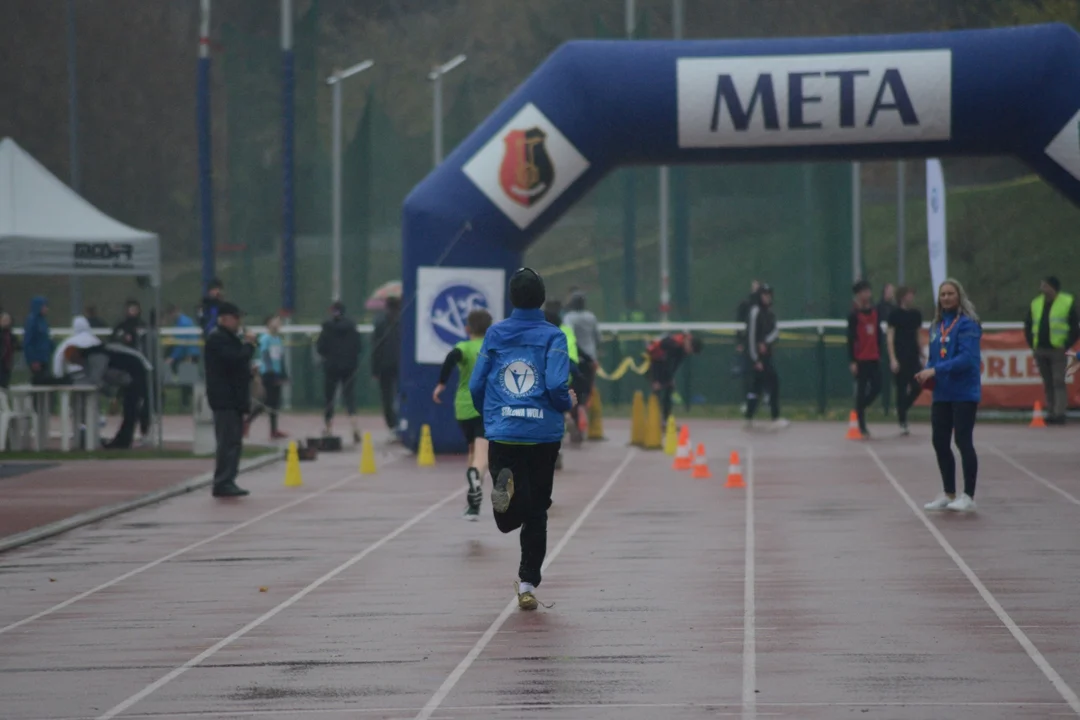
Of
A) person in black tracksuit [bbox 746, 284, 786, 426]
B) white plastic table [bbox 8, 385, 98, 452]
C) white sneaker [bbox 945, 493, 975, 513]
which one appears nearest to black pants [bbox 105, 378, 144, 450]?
white plastic table [bbox 8, 385, 98, 452]

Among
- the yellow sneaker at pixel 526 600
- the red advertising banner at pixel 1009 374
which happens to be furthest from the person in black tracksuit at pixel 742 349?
the yellow sneaker at pixel 526 600

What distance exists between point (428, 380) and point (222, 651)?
12998 mm

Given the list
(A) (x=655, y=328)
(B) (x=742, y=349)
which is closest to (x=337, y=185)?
(A) (x=655, y=328)

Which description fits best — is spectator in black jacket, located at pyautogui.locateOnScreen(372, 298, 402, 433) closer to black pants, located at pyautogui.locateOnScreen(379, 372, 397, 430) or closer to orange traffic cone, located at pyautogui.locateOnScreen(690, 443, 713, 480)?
black pants, located at pyautogui.locateOnScreen(379, 372, 397, 430)

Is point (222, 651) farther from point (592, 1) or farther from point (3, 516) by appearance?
point (592, 1)

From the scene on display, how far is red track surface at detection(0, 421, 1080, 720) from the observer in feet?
26.6

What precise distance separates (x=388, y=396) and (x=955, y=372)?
11.9m

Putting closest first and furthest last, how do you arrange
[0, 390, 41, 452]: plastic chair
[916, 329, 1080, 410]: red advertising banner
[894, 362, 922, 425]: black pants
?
[0, 390, 41, 452]: plastic chair < [894, 362, 922, 425]: black pants < [916, 329, 1080, 410]: red advertising banner

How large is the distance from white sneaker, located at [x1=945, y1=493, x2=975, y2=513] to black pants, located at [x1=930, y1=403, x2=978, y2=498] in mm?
54

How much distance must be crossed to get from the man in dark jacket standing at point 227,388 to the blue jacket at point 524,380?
7549 mm

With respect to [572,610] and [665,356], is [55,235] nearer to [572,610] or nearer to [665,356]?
[665,356]

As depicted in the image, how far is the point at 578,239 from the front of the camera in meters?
58.9

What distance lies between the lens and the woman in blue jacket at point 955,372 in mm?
15102

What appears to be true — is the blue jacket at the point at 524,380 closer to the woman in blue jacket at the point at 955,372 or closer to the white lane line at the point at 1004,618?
the white lane line at the point at 1004,618
